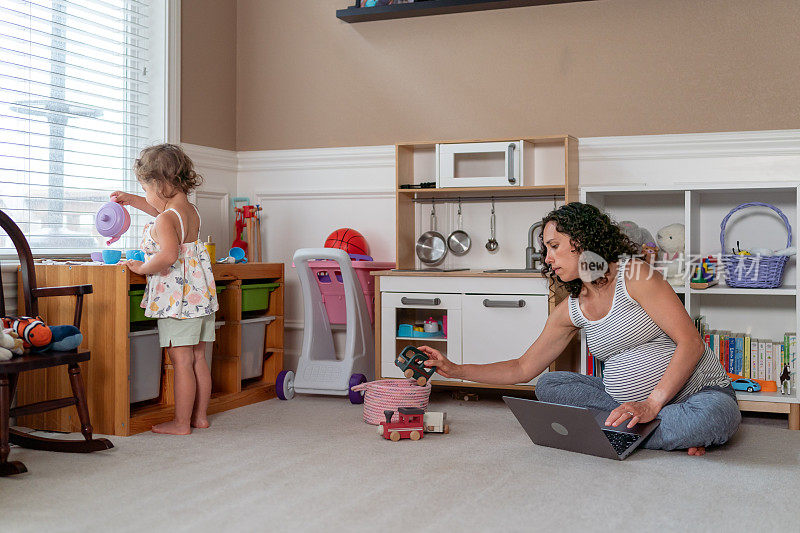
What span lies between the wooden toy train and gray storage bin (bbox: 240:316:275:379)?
1.03 metres

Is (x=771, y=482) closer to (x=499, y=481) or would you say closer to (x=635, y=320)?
(x=635, y=320)

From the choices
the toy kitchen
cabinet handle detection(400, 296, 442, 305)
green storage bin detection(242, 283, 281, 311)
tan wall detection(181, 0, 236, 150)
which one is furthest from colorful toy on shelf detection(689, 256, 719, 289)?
tan wall detection(181, 0, 236, 150)

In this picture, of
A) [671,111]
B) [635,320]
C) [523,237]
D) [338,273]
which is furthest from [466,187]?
[635,320]

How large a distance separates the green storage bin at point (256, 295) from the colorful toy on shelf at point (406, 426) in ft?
3.57

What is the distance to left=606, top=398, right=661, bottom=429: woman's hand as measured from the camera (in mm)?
2445

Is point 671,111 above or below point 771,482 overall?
above

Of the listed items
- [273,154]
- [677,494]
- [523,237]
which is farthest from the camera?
[273,154]

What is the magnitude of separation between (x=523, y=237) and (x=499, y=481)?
185 centimetres

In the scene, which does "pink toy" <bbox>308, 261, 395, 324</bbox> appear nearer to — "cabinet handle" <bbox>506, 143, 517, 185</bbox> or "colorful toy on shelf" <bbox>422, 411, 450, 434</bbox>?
"cabinet handle" <bbox>506, 143, 517, 185</bbox>

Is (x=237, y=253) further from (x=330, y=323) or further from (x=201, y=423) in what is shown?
(x=201, y=423)

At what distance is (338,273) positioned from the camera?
12.6 feet

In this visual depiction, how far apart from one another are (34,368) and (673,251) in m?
2.52

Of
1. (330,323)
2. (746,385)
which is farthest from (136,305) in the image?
(746,385)

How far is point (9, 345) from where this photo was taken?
8.15ft
